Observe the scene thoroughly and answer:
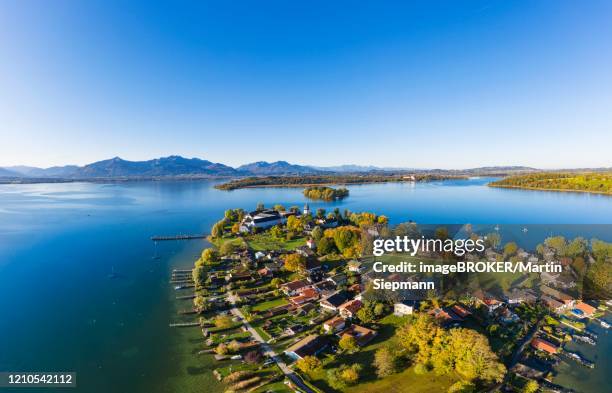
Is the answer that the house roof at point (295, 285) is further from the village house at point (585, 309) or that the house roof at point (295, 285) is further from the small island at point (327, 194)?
the small island at point (327, 194)

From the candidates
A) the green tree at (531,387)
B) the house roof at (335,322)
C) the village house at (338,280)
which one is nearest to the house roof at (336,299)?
the house roof at (335,322)

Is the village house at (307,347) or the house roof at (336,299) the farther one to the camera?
the house roof at (336,299)

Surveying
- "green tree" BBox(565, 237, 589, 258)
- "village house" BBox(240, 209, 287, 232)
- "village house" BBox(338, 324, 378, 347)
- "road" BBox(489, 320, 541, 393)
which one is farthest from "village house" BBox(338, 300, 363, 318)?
"village house" BBox(240, 209, 287, 232)

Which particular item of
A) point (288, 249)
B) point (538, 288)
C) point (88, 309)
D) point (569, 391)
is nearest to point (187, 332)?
point (88, 309)

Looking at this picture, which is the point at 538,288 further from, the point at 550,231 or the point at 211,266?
the point at 211,266

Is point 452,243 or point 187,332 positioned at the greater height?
point 452,243

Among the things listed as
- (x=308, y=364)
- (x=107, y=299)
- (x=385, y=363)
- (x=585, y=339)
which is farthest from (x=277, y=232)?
(x=585, y=339)

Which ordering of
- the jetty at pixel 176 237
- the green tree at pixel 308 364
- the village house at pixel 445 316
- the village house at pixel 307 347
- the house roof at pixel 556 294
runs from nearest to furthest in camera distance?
the green tree at pixel 308 364 < the village house at pixel 307 347 < the village house at pixel 445 316 < the house roof at pixel 556 294 < the jetty at pixel 176 237
